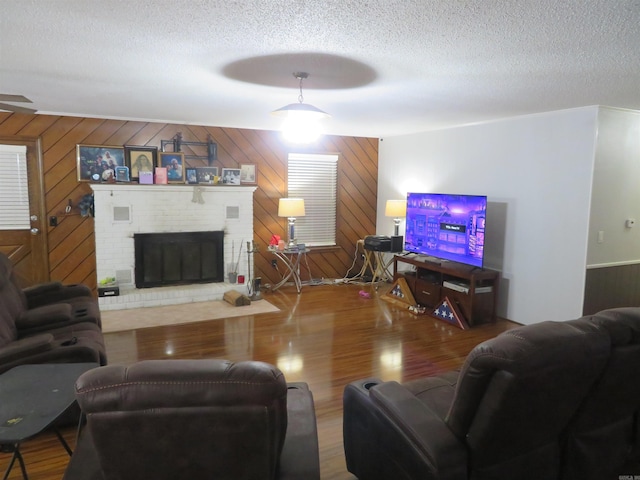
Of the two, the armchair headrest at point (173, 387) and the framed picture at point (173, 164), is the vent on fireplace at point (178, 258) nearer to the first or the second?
the framed picture at point (173, 164)

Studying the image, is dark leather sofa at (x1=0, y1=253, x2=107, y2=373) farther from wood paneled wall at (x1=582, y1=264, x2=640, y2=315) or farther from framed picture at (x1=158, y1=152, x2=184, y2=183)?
wood paneled wall at (x1=582, y1=264, x2=640, y2=315)

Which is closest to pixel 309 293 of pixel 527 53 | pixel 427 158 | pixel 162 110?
pixel 427 158

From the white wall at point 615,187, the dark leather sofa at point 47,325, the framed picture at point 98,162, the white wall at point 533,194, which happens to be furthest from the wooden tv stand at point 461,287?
the framed picture at point 98,162

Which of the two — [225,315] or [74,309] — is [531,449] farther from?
[225,315]

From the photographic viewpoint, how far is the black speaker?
21.0 ft

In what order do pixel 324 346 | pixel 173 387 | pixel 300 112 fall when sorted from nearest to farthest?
pixel 173 387
pixel 300 112
pixel 324 346

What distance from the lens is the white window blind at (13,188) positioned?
5.10 meters

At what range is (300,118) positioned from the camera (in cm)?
313

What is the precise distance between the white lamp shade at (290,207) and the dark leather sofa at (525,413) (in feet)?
13.9

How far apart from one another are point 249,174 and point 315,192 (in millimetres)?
1139

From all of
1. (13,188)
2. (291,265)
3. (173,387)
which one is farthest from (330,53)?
(13,188)

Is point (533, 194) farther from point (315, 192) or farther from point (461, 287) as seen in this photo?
point (315, 192)

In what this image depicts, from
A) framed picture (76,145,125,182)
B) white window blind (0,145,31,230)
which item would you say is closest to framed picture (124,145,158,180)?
framed picture (76,145,125,182)

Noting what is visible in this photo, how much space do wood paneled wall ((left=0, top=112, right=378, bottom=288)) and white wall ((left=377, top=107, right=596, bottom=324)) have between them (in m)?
1.71
